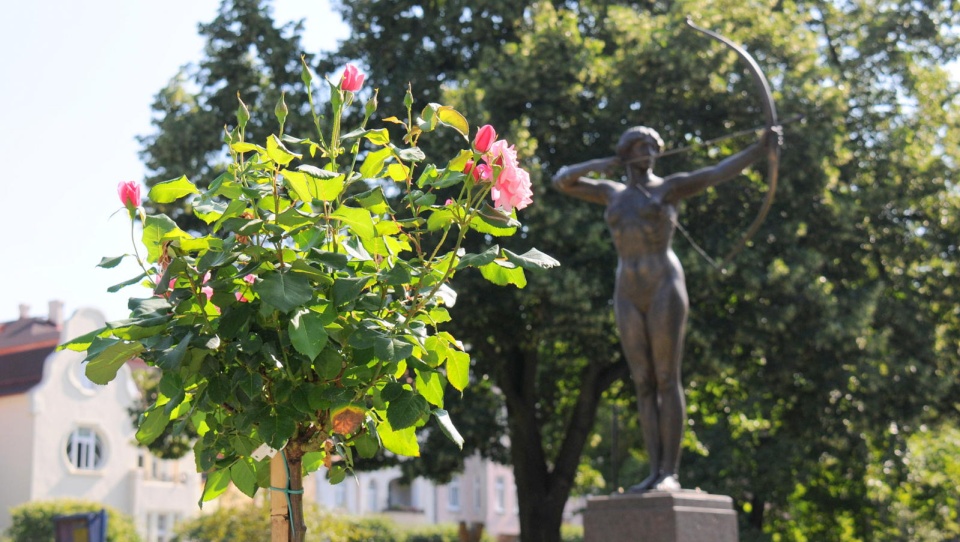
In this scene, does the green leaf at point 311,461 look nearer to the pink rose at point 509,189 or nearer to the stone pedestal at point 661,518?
the pink rose at point 509,189

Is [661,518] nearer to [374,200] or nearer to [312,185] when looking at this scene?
[374,200]

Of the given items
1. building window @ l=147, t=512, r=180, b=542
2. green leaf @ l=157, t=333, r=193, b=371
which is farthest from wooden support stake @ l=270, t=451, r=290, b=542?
building window @ l=147, t=512, r=180, b=542

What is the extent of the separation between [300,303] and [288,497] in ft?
2.16

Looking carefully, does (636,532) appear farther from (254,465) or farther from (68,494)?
(68,494)

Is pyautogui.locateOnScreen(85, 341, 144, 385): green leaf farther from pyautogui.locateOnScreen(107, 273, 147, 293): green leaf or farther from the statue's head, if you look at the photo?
the statue's head

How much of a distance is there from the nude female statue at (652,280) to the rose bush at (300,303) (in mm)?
6091

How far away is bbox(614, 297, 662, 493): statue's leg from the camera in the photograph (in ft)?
29.5

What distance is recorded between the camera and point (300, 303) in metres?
2.53

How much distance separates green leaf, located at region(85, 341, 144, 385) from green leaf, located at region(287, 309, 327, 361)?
1.27 feet

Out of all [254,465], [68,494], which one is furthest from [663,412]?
[68,494]

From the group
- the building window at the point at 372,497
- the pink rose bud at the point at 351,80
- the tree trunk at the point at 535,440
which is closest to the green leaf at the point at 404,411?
the pink rose bud at the point at 351,80

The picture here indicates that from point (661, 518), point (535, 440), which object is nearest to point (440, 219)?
point (661, 518)

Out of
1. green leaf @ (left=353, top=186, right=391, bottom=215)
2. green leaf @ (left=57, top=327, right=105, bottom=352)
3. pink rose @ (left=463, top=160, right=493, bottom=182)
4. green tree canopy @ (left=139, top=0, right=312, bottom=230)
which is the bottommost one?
green leaf @ (left=57, top=327, right=105, bottom=352)

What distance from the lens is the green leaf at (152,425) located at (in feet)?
9.46
